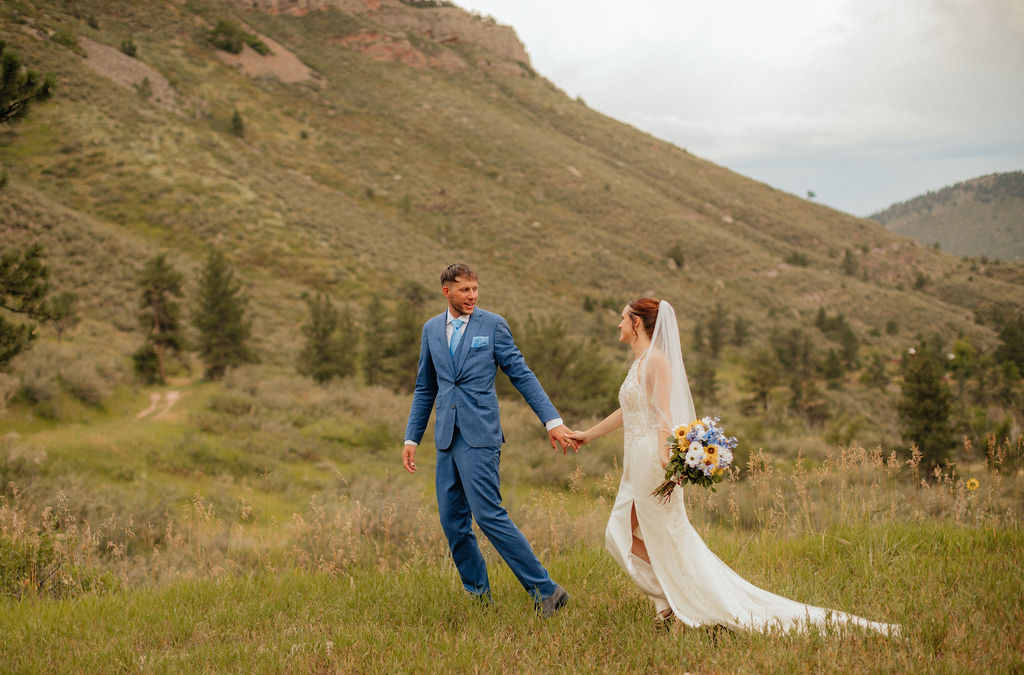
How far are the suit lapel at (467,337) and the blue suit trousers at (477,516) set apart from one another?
44 centimetres

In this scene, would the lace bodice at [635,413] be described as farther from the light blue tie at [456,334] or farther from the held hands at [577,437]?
the light blue tie at [456,334]

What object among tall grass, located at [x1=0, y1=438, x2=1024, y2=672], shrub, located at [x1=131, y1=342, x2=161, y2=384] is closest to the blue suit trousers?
tall grass, located at [x1=0, y1=438, x2=1024, y2=672]

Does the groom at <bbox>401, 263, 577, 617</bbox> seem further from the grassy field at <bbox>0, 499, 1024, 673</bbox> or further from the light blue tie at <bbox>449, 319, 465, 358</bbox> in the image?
the grassy field at <bbox>0, 499, 1024, 673</bbox>

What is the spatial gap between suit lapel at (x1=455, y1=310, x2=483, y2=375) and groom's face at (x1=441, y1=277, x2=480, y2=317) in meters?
0.07

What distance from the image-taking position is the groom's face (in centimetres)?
389

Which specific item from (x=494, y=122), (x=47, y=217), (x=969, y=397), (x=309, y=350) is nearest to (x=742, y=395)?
(x=969, y=397)

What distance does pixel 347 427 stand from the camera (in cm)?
Result: 1387

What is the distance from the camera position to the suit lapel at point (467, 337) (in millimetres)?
3898

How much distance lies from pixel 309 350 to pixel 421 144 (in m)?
41.5

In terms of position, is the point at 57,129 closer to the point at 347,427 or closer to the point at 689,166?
the point at 347,427

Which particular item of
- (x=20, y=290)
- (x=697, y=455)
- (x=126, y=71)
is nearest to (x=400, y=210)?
(x=126, y=71)

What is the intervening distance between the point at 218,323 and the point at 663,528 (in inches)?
638

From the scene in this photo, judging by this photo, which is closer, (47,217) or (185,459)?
(185,459)

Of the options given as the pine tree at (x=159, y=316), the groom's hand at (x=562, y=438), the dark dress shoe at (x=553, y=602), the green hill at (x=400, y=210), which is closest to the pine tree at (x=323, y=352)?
the green hill at (x=400, y=210)
